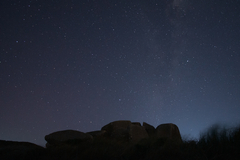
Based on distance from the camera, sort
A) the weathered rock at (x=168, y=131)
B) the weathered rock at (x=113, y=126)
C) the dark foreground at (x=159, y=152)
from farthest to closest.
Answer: the weathered rock at (x=113, y=126) → the weathered rock at (x=168, y=131) → the dark foreground at (x=159, y=152)

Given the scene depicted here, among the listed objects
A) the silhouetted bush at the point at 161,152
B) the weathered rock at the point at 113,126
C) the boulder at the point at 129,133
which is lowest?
the silhouetted bush at the point at 161,152

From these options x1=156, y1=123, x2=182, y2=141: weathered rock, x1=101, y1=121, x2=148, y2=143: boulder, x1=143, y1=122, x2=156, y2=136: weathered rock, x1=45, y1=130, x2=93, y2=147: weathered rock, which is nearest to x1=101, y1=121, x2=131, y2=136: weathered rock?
x1=101, y1=121, x2=148, y2=143: boulder

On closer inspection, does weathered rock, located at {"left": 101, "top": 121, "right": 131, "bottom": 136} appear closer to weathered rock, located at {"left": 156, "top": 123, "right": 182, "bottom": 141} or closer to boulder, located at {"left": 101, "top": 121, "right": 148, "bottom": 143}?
boulder, located at {"left": 101, "top": 121, "right": 148, "bottom": 143}

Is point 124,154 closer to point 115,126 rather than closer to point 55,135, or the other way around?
point 55,135

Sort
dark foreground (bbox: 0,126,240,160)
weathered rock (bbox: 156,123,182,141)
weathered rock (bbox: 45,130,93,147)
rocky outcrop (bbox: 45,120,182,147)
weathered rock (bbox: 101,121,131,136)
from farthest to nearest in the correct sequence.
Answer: weathered rock (bbox: 101,121,131,136)
weathered rock (bbox: 156,123,182,141)
rocky outcrop (bbox: 45,120,182,147)
weathered rock (bbox: 45,130,93,147)
dark foreground (bbox: 0,126,240,160)

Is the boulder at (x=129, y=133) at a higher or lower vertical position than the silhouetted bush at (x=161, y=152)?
higher

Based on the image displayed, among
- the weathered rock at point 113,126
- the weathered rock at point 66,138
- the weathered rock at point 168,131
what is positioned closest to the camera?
the weathered rock at point 66,138

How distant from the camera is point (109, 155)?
6.11 metres

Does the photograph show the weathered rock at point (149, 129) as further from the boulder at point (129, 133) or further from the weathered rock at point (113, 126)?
the weathered rock at point (113, 126)

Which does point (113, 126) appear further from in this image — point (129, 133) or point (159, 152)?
point (159, 152)

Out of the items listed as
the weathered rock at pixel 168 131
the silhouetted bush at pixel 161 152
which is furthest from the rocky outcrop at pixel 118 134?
the silhouetted bush at pixel 161 152

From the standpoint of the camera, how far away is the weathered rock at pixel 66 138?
9.06m

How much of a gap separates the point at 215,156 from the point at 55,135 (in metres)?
8.44

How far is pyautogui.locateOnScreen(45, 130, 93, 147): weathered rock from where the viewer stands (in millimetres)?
9062
